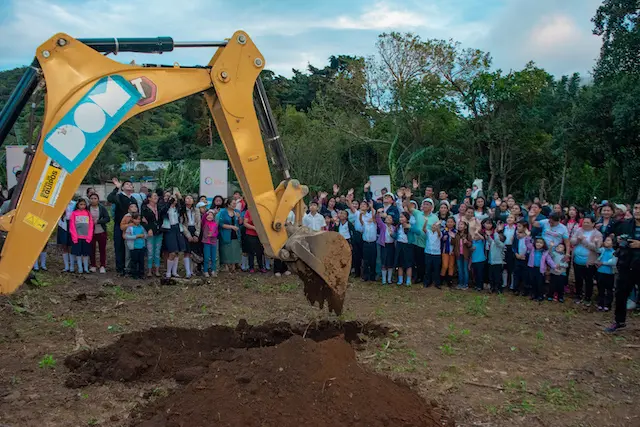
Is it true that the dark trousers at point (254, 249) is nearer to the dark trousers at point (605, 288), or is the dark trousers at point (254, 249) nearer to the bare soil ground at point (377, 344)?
the bare soil ground at point (377, 344)

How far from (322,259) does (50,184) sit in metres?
2.73

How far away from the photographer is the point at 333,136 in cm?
2717

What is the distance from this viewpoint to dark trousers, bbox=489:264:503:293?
10.8 meters

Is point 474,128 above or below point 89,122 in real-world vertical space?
above

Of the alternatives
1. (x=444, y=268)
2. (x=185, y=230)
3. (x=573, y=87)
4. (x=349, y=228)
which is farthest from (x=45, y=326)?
(x=573, y=87)

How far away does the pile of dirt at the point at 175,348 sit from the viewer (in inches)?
233

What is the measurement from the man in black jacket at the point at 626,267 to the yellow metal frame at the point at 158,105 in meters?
5.01

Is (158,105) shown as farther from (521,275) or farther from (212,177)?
(212,177)

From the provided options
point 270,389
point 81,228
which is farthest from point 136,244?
point 270,389

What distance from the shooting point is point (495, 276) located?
10.8m

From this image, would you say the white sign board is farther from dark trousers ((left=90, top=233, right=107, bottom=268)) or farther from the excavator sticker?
the excavator sticker

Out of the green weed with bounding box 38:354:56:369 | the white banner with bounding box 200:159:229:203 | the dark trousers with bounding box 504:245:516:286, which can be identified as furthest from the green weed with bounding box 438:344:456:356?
the white banner with bounding box 200:159:229:203

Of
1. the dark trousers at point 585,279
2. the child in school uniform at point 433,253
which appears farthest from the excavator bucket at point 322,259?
the dark trousers at point 585,279

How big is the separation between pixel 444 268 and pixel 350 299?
2.45 metres
